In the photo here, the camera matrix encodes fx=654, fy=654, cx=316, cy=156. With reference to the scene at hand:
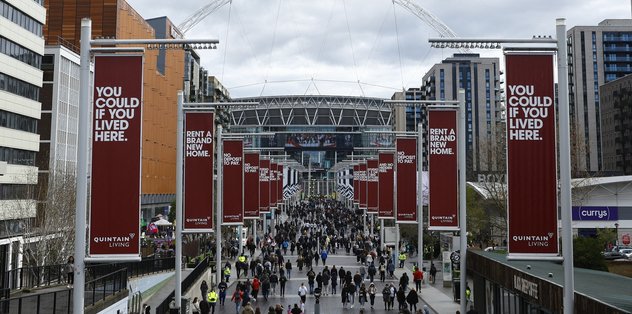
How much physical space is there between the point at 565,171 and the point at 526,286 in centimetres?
621

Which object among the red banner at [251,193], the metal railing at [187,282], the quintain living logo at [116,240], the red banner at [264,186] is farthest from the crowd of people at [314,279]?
the quintain living logo at [116,240]

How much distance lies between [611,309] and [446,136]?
1227cm

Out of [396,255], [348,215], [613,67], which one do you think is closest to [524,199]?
[396,255]

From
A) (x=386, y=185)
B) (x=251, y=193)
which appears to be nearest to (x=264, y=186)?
(x=251, y=193)

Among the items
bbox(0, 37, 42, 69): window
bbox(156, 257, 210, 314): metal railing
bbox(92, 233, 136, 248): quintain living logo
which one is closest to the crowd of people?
bbox(156, 257, 210, 314): metal railing

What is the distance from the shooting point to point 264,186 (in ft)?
158

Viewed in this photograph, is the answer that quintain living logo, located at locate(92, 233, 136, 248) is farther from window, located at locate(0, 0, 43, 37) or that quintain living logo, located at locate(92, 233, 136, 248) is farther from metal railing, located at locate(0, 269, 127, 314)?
window, located at locate(0, 0, 43, 37)

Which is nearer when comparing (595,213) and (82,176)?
(82,176)

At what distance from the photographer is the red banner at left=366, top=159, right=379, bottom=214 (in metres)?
46.0

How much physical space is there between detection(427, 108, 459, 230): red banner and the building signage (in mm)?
5308

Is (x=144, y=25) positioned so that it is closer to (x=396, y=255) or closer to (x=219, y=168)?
(x=396, y=255)

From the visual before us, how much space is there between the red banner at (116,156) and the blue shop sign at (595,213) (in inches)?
1856

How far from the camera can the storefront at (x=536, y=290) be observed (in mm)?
13242

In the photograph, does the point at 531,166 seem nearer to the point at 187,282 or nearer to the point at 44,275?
the point at 187,282
